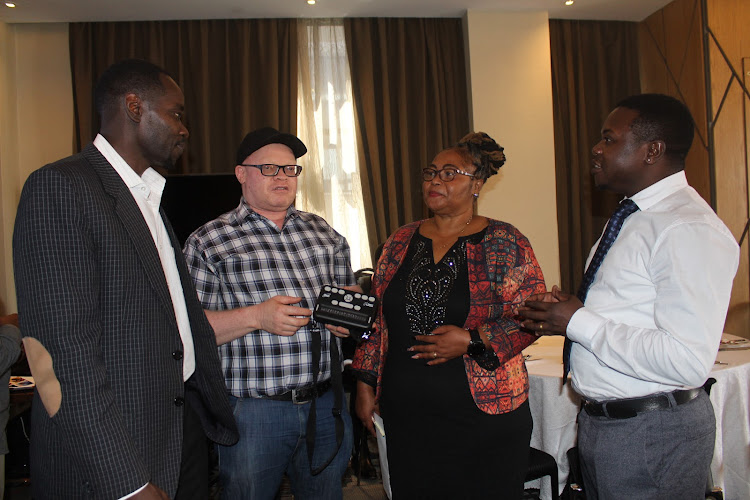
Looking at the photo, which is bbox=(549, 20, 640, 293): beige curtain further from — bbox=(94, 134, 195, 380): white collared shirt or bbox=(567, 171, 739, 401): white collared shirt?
bbox=(94, 134, 195, 380): white collared shirt

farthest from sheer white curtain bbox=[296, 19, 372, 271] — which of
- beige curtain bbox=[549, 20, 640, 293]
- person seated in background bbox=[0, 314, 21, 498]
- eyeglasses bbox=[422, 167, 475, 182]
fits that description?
eyeglasses bbox=[422, 167, 475, 182]

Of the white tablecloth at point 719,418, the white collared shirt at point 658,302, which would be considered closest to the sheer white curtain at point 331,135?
the white tablecloth at point 719,418

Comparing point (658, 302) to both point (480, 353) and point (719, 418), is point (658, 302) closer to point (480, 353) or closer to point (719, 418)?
point (480, 353)

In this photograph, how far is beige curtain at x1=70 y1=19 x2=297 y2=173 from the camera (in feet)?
15.8

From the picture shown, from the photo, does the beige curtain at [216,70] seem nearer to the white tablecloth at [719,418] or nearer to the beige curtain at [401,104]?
the beige curtain at [401,104]

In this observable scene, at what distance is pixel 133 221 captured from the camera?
1351mm

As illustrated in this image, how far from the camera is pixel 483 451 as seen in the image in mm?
1986

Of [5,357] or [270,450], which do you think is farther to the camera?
[5,357]

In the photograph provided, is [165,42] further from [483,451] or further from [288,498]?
[483,451]

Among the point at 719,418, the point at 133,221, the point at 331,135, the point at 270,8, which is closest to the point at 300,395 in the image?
the point at 133,221

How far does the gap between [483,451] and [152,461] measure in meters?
1.16

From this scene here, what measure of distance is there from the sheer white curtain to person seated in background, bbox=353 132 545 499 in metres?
2.90

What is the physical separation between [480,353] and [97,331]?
1250 millimetres

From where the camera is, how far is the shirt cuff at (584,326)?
1.57 meters
